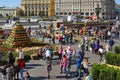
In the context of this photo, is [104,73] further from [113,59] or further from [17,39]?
[17,39]

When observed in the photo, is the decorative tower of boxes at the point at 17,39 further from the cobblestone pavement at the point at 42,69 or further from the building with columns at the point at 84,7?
the building with columns at the point at 84,7

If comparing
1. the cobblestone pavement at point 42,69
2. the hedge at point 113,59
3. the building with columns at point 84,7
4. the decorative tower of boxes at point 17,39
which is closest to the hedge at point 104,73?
the cobblestone pavement at point 42,69

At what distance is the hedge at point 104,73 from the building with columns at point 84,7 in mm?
162816

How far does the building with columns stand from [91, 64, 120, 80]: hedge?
6410 inches

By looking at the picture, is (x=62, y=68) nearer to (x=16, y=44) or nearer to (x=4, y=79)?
(x=4, y=79)

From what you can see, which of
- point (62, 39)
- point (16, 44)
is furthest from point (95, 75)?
point (62, 39)

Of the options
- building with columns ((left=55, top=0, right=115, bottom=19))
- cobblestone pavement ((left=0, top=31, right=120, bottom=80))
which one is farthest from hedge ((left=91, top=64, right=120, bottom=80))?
building with columns ((left=55, top=0, right=115, bottom=19))

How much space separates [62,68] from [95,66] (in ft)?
12.6

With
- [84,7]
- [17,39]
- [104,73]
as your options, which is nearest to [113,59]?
[104,73]

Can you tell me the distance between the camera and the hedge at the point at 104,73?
16094 millimetres

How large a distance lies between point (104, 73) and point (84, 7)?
171544 millimetres

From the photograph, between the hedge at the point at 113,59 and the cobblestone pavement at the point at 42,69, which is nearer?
the cobblestone pavement at the point at 42,69

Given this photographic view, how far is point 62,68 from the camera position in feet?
67.6

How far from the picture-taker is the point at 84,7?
18675 cm
